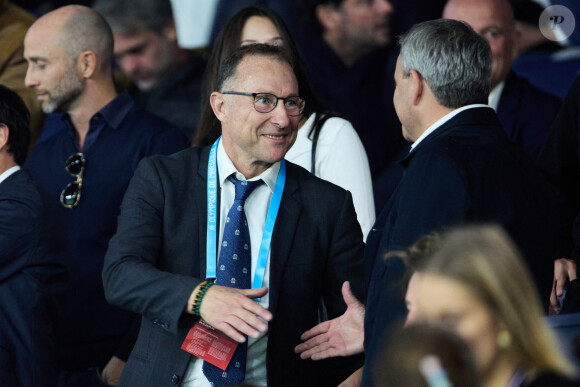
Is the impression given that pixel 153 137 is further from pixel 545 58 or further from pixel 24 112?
pixel 545 58

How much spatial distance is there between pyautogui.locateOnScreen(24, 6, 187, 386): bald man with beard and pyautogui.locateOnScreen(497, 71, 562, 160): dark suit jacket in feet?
4.98

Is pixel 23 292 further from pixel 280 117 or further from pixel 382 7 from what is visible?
pixel 382 7

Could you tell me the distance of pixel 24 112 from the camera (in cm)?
388

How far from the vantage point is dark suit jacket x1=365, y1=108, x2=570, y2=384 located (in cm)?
257

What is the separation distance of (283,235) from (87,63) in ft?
6.24

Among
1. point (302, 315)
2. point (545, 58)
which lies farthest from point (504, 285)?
point (545, 58)

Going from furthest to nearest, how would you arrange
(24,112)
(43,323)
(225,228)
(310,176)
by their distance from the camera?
(24,112)
(43,323)
(310,176)
(225,228)

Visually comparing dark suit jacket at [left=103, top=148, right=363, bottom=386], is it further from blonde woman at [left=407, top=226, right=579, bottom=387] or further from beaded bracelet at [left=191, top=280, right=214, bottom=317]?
blonde woman at [left=407, top=226, right=579, bottom=387]

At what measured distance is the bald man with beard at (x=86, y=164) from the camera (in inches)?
163

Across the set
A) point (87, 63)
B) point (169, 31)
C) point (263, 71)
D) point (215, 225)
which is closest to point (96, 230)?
point (87, 63)

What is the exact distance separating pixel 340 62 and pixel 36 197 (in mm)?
2193

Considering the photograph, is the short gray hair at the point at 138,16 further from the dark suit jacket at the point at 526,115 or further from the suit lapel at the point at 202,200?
the suit lapel at the point at 202,200

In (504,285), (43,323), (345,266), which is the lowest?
(43,323)

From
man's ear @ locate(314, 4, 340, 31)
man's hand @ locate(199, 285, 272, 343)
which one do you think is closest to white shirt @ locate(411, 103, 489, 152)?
man's hand @ locate(199, 285, 272, 343)
